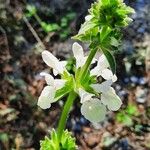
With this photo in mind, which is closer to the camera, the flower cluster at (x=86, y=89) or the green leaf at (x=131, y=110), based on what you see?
the flower cluster at (x=86, y=89)

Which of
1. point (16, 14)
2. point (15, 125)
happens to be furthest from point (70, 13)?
point (15, 125)

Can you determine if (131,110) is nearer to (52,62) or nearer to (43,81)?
(43,81)

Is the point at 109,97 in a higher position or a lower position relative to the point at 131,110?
higher

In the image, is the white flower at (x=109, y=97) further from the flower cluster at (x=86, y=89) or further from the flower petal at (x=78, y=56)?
the flower petal at (x=78, y=56)

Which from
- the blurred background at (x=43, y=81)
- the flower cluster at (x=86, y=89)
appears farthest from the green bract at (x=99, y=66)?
the blurred background at (x=43, y=81)

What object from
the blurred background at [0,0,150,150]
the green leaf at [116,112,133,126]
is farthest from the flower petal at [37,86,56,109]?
the green leaf at [116,112,133,126]

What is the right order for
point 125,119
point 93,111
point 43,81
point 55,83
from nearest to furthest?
point 93,111 → point 55,83 → point 125,119 → point 43,81

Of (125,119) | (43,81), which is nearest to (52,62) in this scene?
(125,119)
